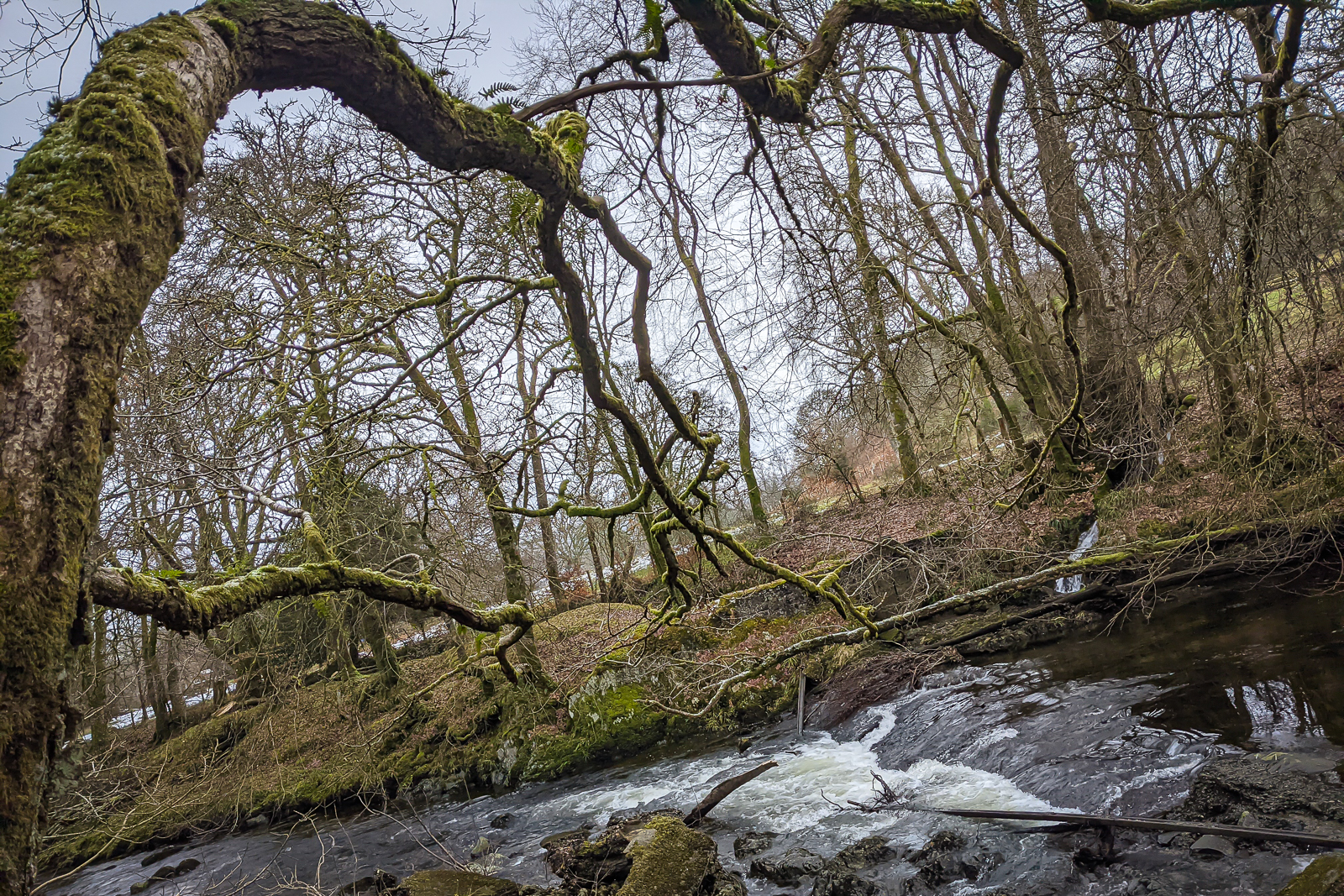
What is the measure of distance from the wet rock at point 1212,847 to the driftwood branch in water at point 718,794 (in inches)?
124

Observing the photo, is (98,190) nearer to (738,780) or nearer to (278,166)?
(278,166)

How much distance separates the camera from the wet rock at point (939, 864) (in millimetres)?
4777

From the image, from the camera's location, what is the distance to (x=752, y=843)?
20.2 ft

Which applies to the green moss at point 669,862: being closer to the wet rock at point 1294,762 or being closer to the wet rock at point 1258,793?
the wet rock at point 1258,793

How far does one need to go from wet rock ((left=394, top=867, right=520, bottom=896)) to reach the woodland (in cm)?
167

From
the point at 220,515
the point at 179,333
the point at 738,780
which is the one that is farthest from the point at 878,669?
the point at 179,333

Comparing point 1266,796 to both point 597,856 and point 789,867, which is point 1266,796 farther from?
point 597,856

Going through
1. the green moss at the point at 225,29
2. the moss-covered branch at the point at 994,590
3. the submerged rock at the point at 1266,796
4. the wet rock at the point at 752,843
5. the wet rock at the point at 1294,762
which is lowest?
the wet rock at the point at 752,843

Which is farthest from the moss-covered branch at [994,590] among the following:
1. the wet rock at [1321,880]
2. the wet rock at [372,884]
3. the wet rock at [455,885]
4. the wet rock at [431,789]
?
the wet rock at [1321,880]

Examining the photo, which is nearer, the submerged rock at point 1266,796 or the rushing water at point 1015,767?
the submerged rock at point 1266,796

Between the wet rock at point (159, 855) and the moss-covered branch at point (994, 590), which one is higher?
the moss-covered branch at point (994, 590)

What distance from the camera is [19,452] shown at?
4.64 feet

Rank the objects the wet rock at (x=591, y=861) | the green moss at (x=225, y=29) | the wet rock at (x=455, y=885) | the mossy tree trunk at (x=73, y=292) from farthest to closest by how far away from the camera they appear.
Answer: the wet rock at (x=455, y=885) → the wet rock at (x=591, y=861) → the green moss at (x=225, y=29) → the mossy tree trunk at (x=73, y=292)

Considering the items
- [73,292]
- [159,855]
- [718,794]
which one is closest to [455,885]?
[718,794]
